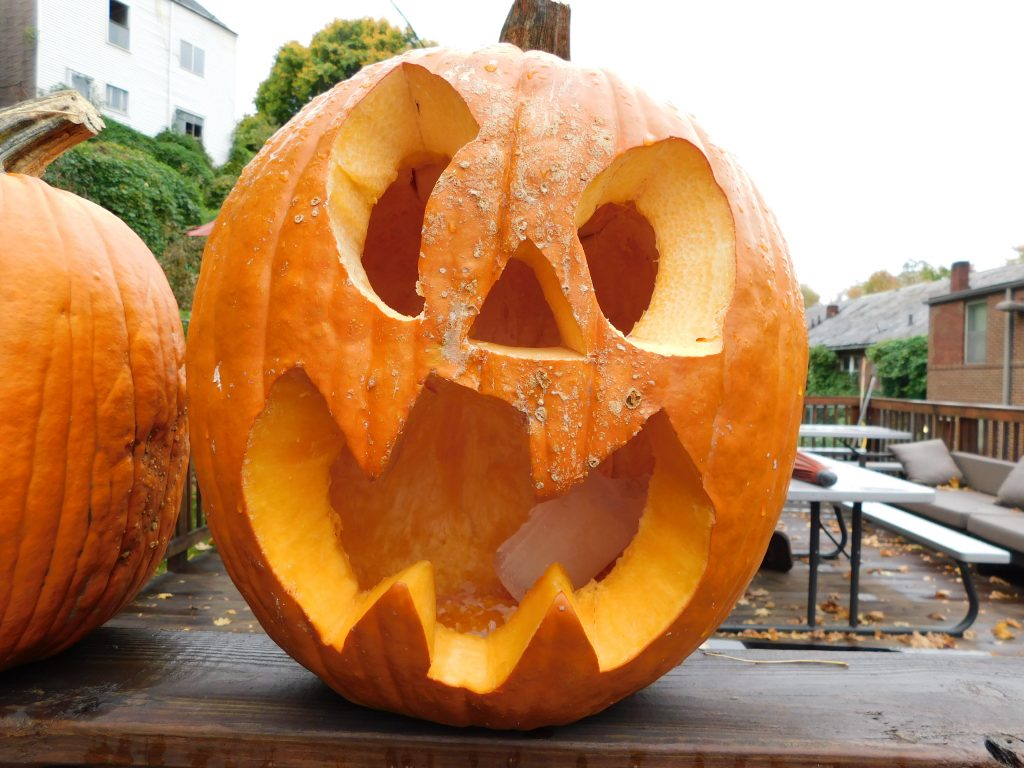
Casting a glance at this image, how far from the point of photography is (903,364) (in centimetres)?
2428

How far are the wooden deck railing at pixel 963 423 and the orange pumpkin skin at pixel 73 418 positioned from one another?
7779 millimetres

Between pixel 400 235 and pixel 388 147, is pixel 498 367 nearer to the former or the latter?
pixel 388 147

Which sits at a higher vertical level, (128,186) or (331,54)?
(331,54)

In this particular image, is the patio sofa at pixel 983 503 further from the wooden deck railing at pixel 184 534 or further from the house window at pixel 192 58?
the house window at pixel 192 58

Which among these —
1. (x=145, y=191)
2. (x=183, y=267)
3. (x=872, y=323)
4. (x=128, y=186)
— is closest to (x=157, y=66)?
(x=145, y=191)

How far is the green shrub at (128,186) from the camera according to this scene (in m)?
12.0

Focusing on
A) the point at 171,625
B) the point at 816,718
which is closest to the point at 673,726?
the point at 816,718

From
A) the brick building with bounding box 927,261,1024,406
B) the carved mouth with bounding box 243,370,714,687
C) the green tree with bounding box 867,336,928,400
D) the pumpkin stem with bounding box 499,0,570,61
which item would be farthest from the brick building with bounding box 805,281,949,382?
the carved mouth with bounding box 243,370,714,687

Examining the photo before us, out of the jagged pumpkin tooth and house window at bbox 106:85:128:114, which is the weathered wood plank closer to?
the jagged pumpkin tooth

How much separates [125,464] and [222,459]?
33 centimetres

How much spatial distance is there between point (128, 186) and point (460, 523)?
48.0 feet

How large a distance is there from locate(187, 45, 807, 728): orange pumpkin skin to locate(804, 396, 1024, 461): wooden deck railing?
24.1 feet

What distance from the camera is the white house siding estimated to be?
16.8 meters

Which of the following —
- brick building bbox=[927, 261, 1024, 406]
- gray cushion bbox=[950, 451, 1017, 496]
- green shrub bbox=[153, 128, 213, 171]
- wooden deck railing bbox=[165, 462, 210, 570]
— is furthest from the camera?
green shrub bbox=[153, 128, 213, 171]
